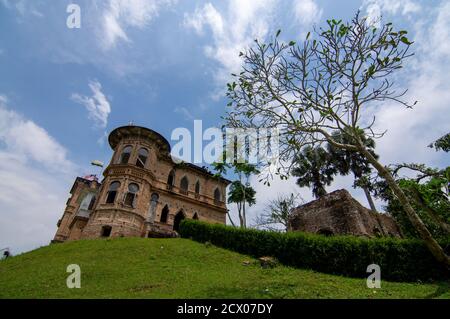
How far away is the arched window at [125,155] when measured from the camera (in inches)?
954

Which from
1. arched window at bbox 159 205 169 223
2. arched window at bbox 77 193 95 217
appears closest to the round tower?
arched window at bbox 159 205 169 223

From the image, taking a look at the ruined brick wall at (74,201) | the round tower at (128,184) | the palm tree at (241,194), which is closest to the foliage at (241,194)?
the palm tree at (241,194)

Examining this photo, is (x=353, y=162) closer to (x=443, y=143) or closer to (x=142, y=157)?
(x=443, y=143)

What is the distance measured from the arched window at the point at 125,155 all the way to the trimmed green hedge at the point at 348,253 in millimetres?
14838

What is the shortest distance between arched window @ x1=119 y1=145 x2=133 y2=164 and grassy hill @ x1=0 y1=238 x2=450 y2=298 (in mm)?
9254

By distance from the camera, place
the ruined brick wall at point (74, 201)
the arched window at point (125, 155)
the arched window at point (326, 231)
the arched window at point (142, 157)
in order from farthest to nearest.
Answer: the ruined brick wall at point (74, 201) < the arched window at point (142, 157) < the arched window at point (125, 155) < the arched window at point (326, 231)

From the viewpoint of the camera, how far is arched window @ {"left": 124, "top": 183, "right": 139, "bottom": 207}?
73.5 feet

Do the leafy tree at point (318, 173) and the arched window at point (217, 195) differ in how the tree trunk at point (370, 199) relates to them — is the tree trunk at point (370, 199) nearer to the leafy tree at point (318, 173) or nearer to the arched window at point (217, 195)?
the leafy tree at point (318, 173)

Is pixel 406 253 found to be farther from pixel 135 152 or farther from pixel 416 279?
pixel 135 152

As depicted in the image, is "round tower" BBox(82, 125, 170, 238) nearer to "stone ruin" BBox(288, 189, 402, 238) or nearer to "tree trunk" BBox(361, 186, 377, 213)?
"stone ruin" BBox(288, 189, 402, 238)

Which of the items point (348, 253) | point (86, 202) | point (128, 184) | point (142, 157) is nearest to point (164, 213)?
point (128, 184)

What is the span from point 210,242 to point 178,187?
1137 centimetres

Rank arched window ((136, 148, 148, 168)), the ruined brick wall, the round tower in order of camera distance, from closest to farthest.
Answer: the round tower < arched window ((136, 148, 148, 168)) < the ruined brick wall

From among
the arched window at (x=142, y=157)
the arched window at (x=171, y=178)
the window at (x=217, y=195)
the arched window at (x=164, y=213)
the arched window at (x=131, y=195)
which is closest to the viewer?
the arched window at (x=131, y=195)
